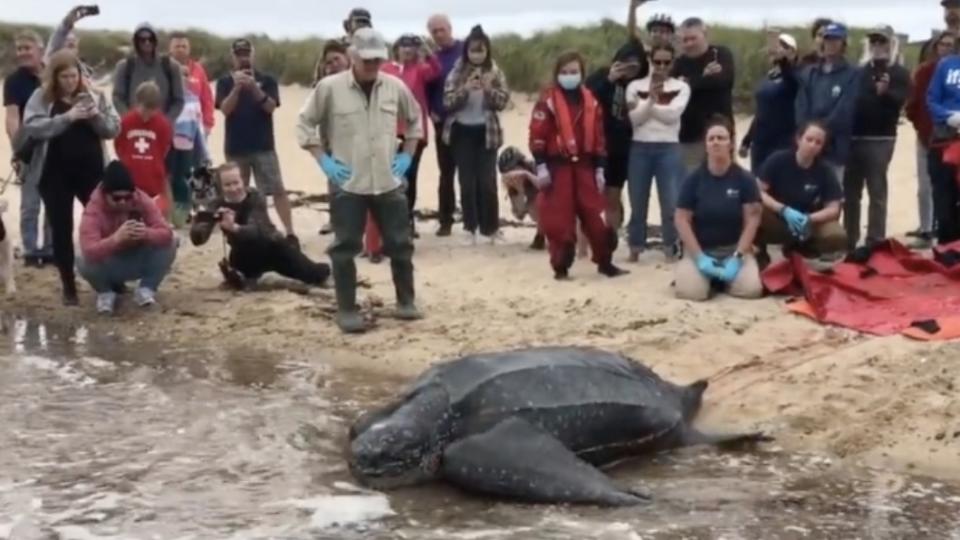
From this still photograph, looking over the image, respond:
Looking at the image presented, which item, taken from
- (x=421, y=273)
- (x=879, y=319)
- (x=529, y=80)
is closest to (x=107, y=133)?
(x=421, y=273)

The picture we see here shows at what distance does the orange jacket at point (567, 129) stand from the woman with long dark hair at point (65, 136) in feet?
8.00

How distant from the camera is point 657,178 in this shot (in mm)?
9062

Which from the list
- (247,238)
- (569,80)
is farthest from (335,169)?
(569,80)

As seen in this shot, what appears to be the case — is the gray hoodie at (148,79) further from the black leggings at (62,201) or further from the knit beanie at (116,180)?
the knit beanie at (116,180)

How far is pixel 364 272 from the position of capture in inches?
363

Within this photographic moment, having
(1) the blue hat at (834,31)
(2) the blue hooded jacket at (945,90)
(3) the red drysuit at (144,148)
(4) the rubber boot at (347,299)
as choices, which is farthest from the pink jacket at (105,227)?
(2) the blue hooded jacket at (945,90)

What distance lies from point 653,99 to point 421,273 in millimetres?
1784

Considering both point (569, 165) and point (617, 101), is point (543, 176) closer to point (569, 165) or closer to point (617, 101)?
point (569, 165)

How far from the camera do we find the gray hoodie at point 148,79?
10.2 metres

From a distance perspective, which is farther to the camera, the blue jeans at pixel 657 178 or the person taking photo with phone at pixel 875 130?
the person taking photo with phone at pixel 875 130

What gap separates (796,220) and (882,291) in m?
0.72

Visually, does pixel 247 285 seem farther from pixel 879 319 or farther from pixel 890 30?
pixel 890 30

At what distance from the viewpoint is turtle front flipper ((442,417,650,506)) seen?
5117mm

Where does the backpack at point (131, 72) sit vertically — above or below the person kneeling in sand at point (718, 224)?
above
